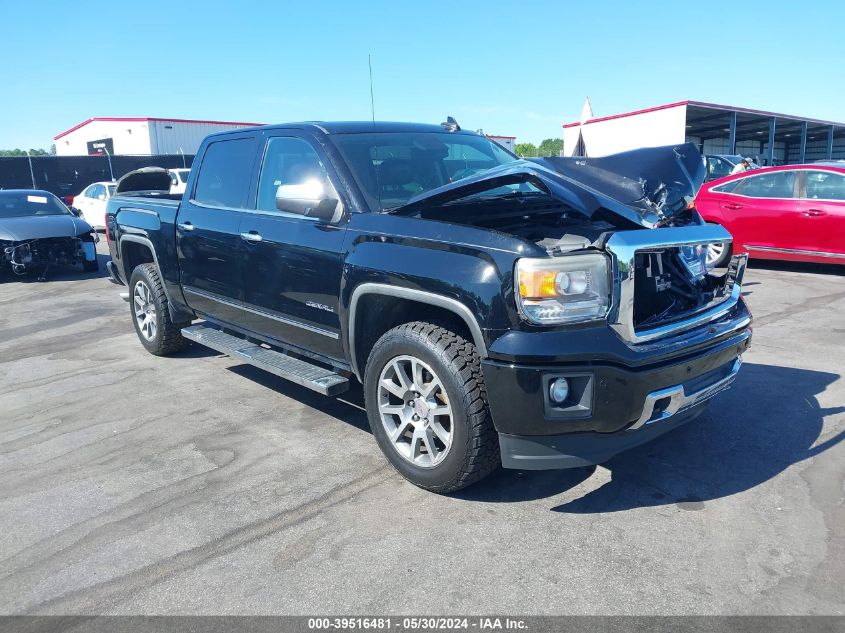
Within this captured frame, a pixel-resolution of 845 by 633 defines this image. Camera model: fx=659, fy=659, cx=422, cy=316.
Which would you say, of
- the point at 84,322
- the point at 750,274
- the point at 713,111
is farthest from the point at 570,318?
the point at 713,111

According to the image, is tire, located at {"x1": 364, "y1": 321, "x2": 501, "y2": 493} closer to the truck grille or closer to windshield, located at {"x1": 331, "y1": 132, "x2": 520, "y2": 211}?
the truck grille

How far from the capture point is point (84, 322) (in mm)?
8461

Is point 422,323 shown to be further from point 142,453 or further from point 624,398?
point 142,453

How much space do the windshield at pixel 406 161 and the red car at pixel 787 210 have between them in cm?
526

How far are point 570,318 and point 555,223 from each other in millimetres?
894

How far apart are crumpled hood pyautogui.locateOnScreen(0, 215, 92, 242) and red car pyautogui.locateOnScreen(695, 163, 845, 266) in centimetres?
1048

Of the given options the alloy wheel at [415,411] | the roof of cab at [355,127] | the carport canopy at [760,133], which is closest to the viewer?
the alloy wheel at [415,411]

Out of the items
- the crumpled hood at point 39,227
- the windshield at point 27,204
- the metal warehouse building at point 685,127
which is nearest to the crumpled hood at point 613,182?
the crumpled hood at point 39,227

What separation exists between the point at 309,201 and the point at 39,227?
32.9ft

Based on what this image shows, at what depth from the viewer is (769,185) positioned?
9.83 m

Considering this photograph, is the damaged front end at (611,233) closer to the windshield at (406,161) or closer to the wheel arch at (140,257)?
the windshield at (406,161)

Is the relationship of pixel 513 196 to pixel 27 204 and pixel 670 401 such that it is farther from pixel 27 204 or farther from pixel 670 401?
pixel 27 204

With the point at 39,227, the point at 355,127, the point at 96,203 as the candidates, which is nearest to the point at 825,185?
the point at 355,127

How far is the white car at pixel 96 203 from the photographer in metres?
19.0
